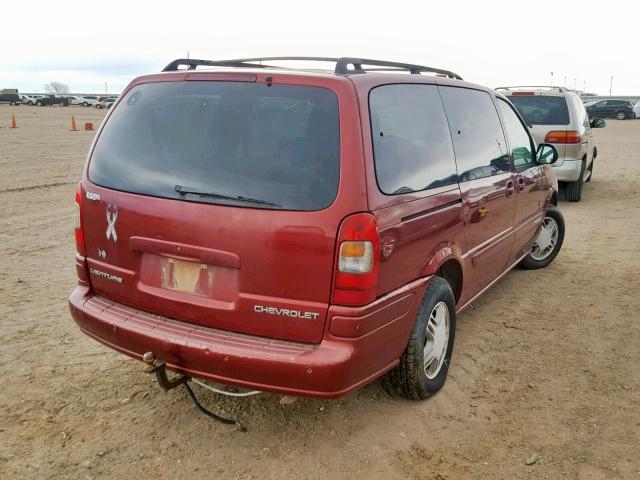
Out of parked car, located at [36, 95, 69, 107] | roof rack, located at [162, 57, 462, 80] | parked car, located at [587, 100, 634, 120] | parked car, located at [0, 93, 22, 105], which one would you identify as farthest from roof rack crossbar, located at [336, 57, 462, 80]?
parked car, located at [0, 93, 22, 105]

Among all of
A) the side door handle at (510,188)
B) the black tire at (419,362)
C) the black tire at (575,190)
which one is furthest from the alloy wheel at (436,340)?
the black tire at (575,190)

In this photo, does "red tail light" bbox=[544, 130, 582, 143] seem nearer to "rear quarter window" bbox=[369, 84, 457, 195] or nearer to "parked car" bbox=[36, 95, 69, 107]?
"rear quarter window" bbox=[369, 84, 457, 195]

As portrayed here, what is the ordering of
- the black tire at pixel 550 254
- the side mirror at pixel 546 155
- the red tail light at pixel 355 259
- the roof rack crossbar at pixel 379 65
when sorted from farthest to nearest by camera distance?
the black tire at pixel 550 254
the side mirror at pixel 546 155
the roof rack crossbar at pixel 379 65
the red tail light at pixel 355 259

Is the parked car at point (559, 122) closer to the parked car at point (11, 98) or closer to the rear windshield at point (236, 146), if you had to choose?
the rear windshield at point (236, 146)

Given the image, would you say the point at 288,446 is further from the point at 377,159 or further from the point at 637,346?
the point at 637,346

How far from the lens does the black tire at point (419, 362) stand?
3.15 m

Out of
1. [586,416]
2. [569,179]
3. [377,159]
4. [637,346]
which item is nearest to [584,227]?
[569,179]

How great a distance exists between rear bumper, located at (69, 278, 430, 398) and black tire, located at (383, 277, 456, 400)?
0.19 metres

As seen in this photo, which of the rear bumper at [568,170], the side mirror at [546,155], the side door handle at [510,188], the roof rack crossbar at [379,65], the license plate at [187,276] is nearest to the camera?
the license plate at [187,276]

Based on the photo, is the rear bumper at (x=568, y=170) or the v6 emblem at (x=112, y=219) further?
the rear bumper at (x=568, y=170)

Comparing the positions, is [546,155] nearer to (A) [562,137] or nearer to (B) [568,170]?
(A) [562,137]

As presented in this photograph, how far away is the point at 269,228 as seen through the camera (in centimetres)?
258

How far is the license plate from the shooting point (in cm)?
274

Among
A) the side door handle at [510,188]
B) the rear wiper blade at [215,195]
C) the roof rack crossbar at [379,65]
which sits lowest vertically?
the side door handle at [510,188]
